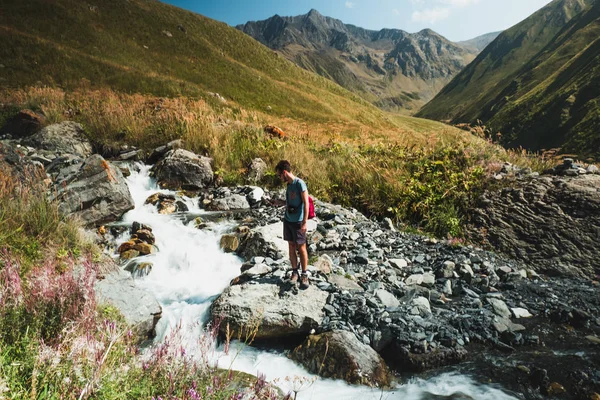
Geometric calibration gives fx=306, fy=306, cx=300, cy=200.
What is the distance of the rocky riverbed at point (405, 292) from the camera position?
13.6 feet

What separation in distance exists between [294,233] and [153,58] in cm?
5672

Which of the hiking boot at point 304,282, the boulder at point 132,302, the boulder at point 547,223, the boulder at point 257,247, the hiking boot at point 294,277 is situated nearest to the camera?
the boulder at point 132,302

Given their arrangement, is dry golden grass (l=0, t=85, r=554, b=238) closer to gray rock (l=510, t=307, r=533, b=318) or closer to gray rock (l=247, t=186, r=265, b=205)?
gray rock (l=247, t=186, r=265, b=205)

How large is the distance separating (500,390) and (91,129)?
17.7 m

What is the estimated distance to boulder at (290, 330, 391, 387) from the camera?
398cm

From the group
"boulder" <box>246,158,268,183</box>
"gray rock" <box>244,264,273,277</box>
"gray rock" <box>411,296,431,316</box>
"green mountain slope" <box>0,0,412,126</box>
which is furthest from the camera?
"green mountain slope" <box>0,0,412,126</box>

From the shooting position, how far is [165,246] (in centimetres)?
759

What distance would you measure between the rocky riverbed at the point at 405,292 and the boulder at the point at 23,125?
676cm

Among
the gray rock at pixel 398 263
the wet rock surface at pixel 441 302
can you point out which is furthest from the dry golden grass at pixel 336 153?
the gray rock at pixel 398 263

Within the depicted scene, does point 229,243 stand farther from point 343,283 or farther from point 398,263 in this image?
point 398,263

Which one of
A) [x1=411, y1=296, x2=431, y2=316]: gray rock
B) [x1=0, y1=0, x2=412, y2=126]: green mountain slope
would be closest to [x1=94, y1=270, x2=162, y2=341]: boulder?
[x1=411, y1=296, x2=431, y2=316]: gray rock

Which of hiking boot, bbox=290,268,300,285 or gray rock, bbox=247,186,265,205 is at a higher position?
gray rock, bbox=247,186,265,205

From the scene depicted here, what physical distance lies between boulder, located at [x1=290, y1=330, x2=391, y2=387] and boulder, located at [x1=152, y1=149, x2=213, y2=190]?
8599 millimetres

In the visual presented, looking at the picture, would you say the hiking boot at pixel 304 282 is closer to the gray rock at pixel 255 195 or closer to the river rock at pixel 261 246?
the river rock at pixel 261 246
